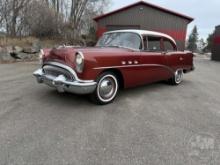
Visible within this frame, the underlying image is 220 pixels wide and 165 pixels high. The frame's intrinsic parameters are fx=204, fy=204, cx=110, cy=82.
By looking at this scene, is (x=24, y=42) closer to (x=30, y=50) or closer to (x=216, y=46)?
(x=30, y=50)

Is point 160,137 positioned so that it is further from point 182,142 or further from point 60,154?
point 60,154

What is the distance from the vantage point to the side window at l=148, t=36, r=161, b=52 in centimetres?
525

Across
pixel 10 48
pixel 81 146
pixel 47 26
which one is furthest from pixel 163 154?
pixel 47 26

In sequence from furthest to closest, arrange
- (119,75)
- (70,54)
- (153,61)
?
(153,61) → (119,75) → (70,54)

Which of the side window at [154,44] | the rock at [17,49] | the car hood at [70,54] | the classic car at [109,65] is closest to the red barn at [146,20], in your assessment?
the rock at [17,49]

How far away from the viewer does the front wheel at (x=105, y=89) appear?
13.5 ft

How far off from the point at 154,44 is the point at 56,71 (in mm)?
2761

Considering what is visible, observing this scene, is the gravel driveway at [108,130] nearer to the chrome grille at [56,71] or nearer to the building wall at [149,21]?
the chrome grille at [56,71]

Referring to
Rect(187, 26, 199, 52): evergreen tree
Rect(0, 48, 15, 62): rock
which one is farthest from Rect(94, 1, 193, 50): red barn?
Rect(187, 26, 199, 52): evergreen tree

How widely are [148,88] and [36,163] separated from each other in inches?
164

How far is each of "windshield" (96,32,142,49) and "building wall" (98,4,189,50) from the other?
545 inches

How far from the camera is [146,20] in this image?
18.6 meters

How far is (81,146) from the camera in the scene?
2.66 m

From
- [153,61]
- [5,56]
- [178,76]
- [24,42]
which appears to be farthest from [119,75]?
[24,42]
